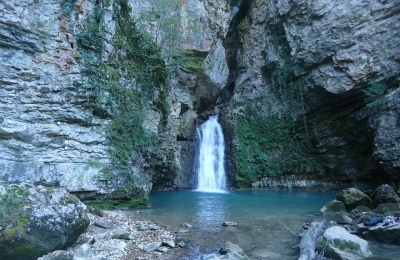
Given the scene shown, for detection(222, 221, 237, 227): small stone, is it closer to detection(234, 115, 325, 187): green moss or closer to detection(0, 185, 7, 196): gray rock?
detection(0, 185, 7, 196): gray rock

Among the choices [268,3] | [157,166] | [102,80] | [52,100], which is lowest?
[157,166]

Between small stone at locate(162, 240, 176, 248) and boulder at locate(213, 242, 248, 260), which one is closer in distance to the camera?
boulder at locate(213, 242, 248, 260)

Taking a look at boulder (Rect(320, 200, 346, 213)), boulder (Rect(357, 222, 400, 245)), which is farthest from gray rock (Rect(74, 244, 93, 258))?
boulder (Rect(320, 200, 346, 213))

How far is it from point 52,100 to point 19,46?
5.59 feet

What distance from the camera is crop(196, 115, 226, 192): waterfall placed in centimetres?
1808

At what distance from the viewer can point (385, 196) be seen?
8.60 m

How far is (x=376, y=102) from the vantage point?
13.8 m

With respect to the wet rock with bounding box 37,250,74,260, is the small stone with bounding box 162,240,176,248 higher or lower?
higher

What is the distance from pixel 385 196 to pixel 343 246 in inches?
197

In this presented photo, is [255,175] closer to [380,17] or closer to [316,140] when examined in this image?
[316,140]

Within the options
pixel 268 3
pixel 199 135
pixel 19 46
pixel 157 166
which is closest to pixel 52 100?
pixel 19 46

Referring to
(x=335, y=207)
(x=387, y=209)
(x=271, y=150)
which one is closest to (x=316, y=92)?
(x=271, y=150)

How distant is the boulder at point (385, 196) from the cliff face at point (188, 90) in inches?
199

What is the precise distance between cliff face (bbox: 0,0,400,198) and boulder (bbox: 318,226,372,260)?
20.3 feet
